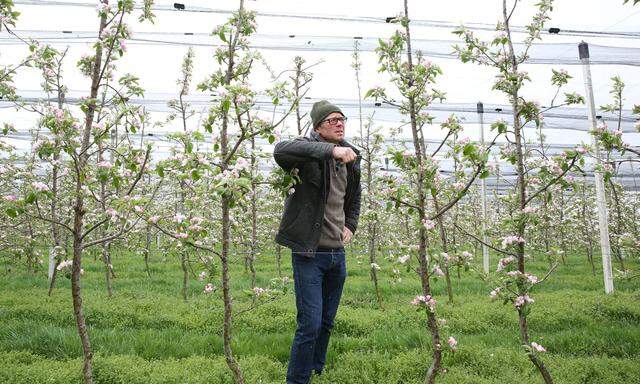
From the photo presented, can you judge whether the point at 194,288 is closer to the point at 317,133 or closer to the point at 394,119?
the point at 317,133

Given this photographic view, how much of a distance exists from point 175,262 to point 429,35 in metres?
8.29

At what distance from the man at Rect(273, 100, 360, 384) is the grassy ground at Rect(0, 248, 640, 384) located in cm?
80

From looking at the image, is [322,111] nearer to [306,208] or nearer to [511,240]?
Answer: [306,208]

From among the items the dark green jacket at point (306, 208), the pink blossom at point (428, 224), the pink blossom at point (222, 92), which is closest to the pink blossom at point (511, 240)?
the pink blossom at point (428, 224)

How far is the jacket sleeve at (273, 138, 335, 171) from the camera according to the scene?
3000mm

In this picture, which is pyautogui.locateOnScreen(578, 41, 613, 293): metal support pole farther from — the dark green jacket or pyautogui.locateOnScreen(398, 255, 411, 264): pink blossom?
the dark green jacket

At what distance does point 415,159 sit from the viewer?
11.5ft

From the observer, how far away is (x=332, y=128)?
358cm

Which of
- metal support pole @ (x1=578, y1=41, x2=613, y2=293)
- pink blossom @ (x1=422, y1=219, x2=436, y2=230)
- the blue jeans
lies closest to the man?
the blue jeans

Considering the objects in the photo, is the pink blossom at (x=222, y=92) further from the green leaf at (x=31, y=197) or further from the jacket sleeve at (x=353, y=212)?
the jacket sleeve at (x=353, y=212)

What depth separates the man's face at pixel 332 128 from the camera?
3.58 m

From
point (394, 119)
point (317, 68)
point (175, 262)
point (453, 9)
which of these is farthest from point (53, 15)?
point (394, 119)

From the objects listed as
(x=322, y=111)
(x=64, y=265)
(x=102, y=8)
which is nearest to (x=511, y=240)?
(x=322, y=111)

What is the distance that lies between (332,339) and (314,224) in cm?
222
